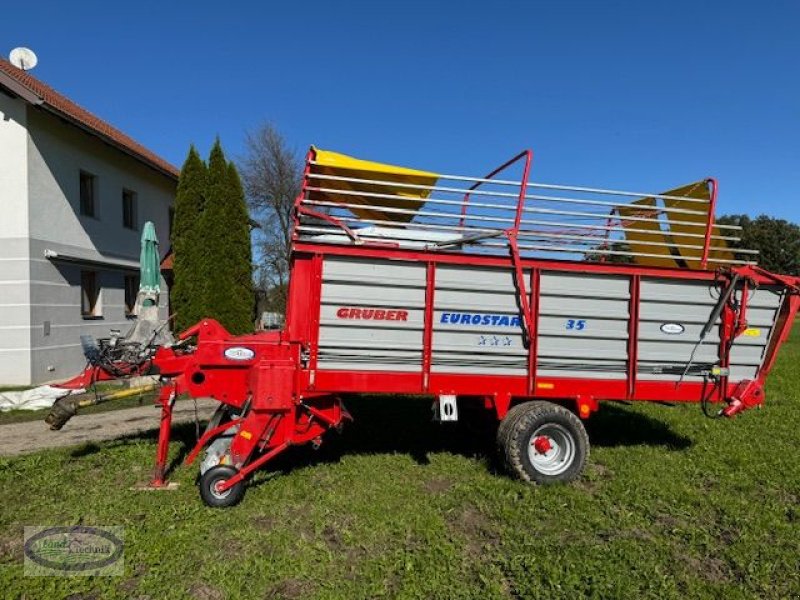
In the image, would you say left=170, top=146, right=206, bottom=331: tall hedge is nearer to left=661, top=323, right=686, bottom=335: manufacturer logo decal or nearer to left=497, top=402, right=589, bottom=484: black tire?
left=497, top=402, right=589, bottom=484: black tire

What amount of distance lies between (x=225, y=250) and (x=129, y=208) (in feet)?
10.5

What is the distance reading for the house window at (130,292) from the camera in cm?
1503

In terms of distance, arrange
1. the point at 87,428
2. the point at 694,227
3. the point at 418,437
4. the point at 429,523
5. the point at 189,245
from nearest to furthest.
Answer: the point at 429,523 < the point at 694,227 < the point at 418,437 < the point at 87,428 < the point at 189,245

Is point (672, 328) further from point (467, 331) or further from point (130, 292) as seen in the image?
point (130, 292)

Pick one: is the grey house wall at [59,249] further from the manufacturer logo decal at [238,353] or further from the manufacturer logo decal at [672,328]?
the manufacturer logo decal at [672,328]

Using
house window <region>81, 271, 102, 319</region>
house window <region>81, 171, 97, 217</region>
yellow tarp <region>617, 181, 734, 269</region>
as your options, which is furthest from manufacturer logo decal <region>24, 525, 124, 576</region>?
house window <region>81, 171, 97, 217</region>

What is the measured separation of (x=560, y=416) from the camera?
506 centimetres

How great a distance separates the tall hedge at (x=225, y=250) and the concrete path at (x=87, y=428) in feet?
20.0

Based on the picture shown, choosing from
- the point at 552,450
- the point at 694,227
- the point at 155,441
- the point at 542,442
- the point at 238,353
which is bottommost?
the point at 155,441

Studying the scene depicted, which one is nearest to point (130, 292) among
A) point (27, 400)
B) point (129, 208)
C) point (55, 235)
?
point (129, 208)

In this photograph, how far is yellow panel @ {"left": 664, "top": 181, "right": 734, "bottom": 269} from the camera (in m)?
5.51

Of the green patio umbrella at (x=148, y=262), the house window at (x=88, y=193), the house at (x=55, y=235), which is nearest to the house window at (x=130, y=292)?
the house at (x=55, y=235)

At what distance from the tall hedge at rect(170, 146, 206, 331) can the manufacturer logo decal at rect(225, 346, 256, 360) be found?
10.5 m

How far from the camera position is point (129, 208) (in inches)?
615
